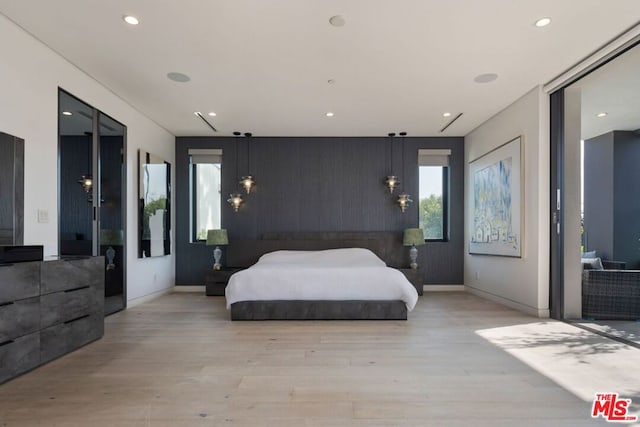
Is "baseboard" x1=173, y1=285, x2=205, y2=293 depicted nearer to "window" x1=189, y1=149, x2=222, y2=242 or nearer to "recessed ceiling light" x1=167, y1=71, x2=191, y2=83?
"window" x1=189, y1=149, x2=222, y2=242

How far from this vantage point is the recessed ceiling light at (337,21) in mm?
2764

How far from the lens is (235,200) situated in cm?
605

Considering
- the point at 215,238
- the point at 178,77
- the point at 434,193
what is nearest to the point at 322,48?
the point at 178,77

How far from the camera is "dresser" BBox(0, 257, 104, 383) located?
7.65 feet

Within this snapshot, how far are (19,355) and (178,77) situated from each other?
2.79 metres

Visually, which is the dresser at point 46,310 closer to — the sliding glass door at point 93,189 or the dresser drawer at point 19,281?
the dresser drawer at point 19,281

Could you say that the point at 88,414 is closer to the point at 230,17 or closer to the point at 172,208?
the point at 230,17

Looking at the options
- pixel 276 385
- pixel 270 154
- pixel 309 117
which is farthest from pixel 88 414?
pixel 270 154

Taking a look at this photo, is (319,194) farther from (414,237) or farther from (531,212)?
(531,212)

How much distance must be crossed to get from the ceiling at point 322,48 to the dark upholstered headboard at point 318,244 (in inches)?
81.5

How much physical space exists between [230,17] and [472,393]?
9.86 ft

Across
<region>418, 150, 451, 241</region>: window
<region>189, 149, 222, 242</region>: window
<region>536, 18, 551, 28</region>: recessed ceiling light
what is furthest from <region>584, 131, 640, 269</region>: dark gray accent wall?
<region>189, 149, 222, 242</region>: window

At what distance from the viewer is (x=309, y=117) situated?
5.25 meters

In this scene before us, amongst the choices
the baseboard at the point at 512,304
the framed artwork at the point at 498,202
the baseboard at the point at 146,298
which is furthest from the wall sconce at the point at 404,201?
the baseboard at the point at 146,298
